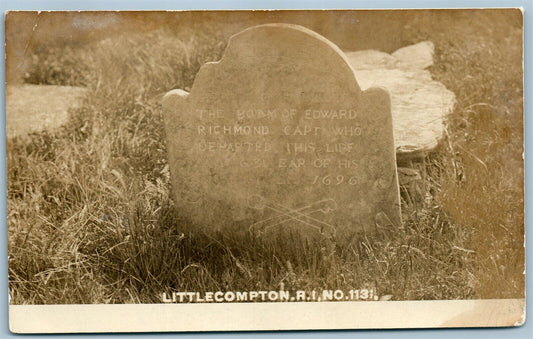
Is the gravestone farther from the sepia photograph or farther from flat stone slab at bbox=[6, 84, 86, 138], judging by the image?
flat stone slab at bbox=[6, 84, 86, 138]

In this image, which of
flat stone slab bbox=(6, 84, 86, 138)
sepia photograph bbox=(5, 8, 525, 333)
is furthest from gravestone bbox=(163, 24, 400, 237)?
flat stone slab bbox=(6, 84, 86, 138)

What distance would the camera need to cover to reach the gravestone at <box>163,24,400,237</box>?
802cm

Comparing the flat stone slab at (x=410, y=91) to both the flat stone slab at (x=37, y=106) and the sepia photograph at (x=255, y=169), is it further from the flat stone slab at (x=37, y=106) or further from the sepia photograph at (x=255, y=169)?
the flat stone slab at (x=37, y=106)

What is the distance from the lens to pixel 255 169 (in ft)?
26.4

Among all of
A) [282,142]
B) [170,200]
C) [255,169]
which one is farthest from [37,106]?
[282,142]

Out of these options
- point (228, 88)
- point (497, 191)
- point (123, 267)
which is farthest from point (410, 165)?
point (123, 267)

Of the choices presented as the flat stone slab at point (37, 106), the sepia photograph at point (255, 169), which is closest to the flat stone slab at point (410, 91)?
the sepia photograph at point (255, 169)

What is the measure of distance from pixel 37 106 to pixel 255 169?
1.49m

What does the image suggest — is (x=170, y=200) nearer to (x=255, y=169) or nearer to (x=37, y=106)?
(x=255, y=169)

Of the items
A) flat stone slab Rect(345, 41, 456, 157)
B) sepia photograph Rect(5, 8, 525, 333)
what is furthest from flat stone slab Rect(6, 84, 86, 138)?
flat stone slab Rect(345, 41, 456, 157)

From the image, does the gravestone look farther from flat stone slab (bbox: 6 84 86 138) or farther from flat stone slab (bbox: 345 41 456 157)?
flat stone slab (bbox: 6 84 86 138)

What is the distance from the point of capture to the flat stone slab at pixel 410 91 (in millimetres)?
8039

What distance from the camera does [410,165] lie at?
8078mm

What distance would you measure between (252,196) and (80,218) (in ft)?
3.73
